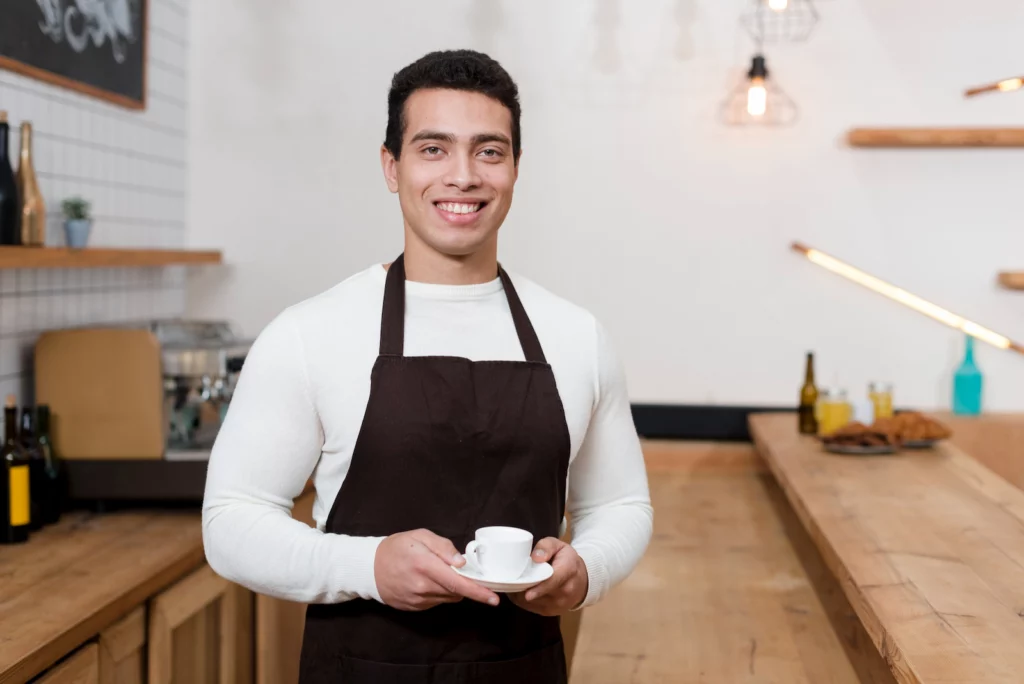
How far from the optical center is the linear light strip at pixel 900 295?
11.6 ft

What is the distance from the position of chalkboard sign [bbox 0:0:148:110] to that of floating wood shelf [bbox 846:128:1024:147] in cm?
214

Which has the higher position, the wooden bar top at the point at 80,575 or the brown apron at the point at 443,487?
the brown apron at the point at 443,487

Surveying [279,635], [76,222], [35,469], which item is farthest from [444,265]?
[279,635]

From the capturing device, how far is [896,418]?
3162 millimetres

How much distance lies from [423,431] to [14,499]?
3.66 ft

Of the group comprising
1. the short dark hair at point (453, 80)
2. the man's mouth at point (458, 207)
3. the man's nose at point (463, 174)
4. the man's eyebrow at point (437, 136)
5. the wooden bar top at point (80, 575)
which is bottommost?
the wooden bar top at point (80, 575)

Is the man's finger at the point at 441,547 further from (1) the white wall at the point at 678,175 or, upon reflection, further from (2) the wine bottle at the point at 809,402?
(1) the white wall at the point at 678,175

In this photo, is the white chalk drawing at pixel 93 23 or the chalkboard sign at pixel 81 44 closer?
the chalkboard sign at pixel 81 44

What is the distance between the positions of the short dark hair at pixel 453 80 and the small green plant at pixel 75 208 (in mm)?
1449

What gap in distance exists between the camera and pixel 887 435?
3.07 metres

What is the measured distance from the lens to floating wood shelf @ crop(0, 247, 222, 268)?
2.40 meters

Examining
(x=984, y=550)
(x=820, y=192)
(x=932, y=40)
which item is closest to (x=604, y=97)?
(x=820, y=192)

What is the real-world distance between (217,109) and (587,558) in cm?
260

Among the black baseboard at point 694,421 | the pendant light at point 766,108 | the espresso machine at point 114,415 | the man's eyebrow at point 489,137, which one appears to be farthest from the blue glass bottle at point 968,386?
the man's eyebrow at point 489,137
